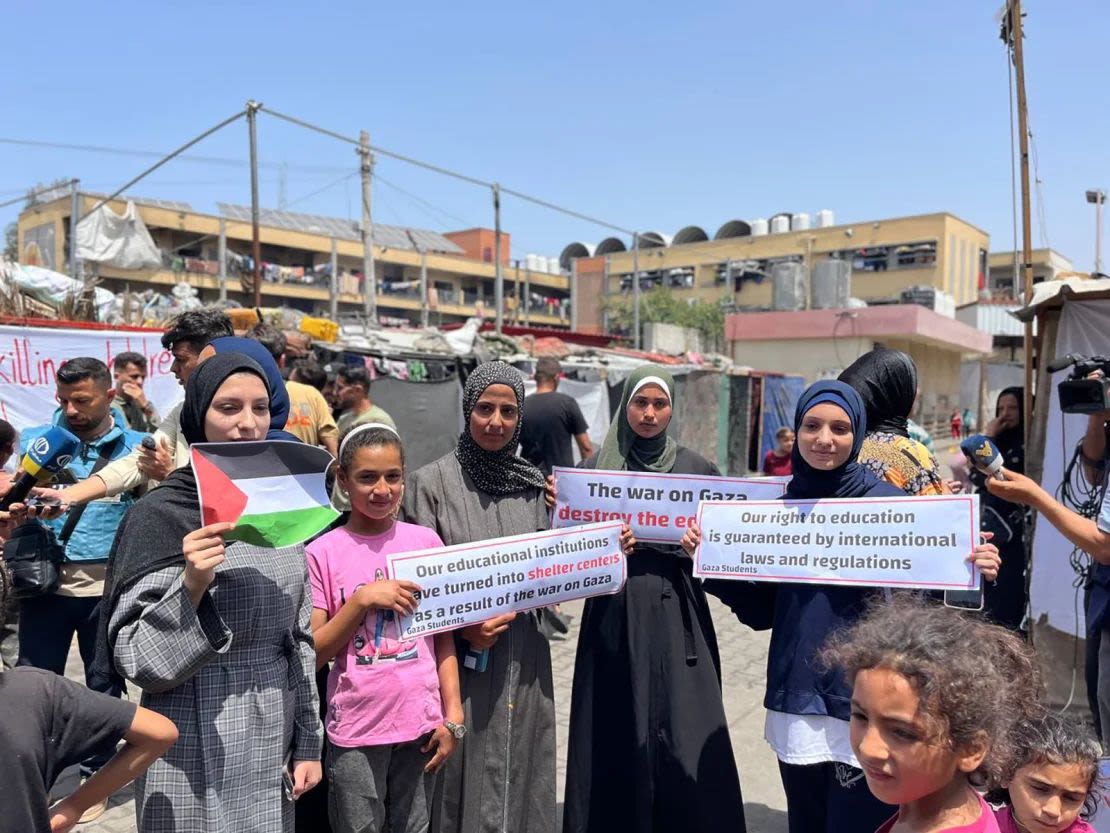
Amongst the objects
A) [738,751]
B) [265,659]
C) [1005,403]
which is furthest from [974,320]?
[265,659]

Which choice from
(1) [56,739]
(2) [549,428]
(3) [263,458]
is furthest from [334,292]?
(1) [56,739]

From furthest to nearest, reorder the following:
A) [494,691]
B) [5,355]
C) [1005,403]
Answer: [5,355]
[1005,403]
[494,691]

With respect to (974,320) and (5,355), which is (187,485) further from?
(974,320)

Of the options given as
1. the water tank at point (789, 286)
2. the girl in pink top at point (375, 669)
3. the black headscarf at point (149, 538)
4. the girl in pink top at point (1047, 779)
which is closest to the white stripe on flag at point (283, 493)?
the black headscarf at point (149, 538)

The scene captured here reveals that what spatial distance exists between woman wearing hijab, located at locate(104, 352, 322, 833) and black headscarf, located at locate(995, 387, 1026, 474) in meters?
4.93

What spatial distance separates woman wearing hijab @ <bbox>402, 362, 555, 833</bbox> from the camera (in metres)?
2.54

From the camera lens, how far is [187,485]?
1.84 meters

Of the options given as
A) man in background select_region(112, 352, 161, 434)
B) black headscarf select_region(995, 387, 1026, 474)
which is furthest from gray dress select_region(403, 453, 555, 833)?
black headscarf select_region(995, 387, 1026, 474)

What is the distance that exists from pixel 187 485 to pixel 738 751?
3.29 m

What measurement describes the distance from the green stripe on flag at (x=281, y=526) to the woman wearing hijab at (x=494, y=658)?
2.23 feet

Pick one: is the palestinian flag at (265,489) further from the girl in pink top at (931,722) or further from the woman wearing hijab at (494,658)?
the girl in pink top at (931,722)

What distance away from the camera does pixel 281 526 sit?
1.88 m

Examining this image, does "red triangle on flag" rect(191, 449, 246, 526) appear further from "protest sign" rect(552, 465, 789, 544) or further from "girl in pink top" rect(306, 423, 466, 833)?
"protest sign" rect(552, 465, 789, 544)

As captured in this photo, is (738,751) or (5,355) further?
(5,355)
